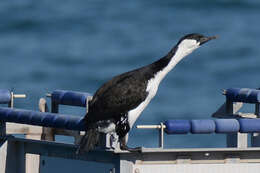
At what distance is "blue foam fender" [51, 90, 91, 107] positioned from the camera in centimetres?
1275

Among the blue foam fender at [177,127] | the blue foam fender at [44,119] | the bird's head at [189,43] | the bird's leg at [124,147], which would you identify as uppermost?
the bird's head at [189,43]

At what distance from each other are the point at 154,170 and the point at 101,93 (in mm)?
1184

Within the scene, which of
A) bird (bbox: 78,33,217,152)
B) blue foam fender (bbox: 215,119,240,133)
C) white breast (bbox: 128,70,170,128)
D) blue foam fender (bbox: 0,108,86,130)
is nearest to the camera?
blue foam fender (bbox: 215,119,240,133)

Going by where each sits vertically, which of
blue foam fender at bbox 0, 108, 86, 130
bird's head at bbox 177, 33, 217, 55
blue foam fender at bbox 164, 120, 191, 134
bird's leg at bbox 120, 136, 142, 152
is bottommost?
bird's leg at bbox 120, 136, 142, 152

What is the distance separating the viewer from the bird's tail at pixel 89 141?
38.7 feet

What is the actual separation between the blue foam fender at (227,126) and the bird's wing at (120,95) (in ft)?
3.71

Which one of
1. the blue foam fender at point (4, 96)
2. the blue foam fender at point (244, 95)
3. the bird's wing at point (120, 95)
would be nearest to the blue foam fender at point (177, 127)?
the bird's wing at point (120, 95)

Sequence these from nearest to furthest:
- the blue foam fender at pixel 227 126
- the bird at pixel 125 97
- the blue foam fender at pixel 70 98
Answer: the blue foam fender at pixel 227 126
the bird at pixel 125 97
the blue foam fender at pixel 70 98

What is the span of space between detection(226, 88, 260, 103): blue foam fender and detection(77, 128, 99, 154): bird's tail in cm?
179

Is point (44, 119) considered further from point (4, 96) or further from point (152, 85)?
point (152, 85)

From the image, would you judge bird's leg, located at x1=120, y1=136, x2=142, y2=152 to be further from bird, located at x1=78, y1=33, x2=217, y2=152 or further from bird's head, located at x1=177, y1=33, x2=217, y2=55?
bird's head, located at x1=177, y1=33, x2=217, y2=55

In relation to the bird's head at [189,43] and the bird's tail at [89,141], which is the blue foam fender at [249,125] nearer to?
the bird's head at [189,43]

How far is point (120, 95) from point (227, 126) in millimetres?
1308

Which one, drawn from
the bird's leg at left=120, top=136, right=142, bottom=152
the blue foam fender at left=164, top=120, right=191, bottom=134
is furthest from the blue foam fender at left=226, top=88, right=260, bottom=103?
the bird's leg at left=120, top=136, right=142, bottom=152
